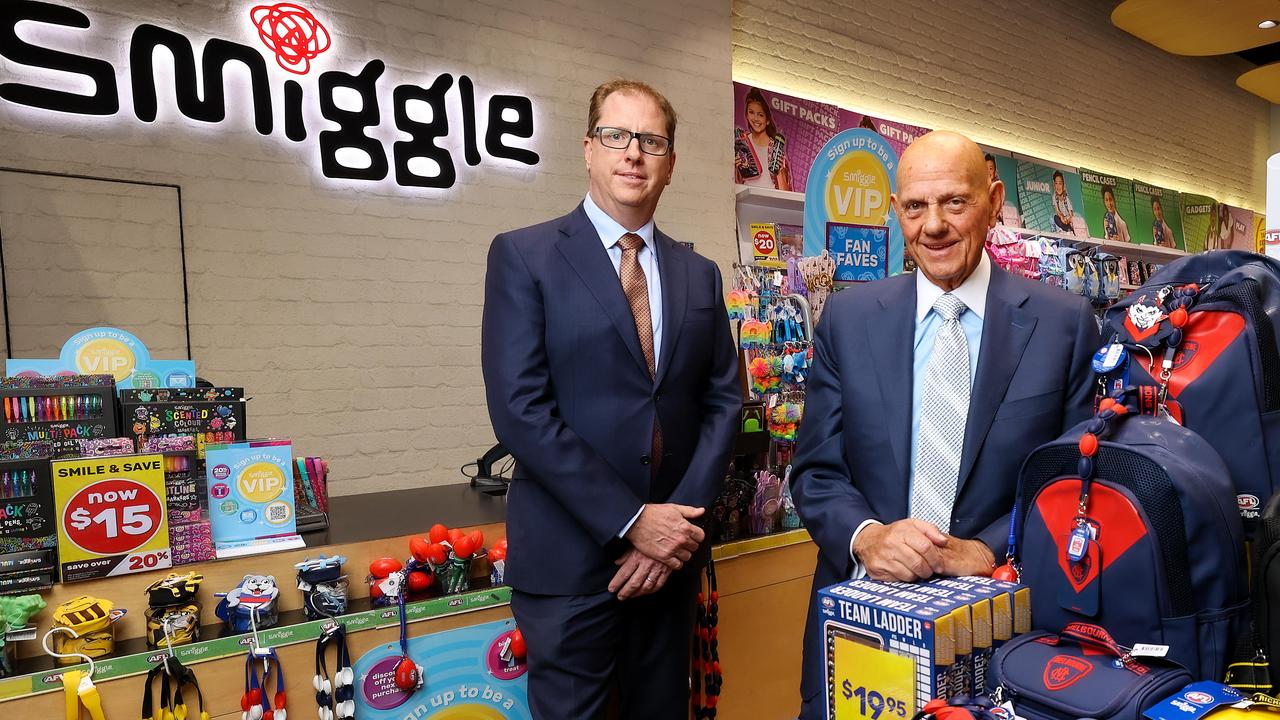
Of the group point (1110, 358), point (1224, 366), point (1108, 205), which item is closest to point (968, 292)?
point (1110, 358)

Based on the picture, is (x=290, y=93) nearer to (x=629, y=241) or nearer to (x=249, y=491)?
(x=249, y=491)

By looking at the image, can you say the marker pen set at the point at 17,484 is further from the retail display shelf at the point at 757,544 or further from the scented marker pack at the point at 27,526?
the retail display shelf at the point at 757,544

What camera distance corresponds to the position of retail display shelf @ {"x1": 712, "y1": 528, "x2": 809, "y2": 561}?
2.76 m

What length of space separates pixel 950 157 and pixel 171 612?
6.45ft

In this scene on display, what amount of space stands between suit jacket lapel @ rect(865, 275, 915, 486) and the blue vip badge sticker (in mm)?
329

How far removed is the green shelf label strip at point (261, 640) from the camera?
5.48ft

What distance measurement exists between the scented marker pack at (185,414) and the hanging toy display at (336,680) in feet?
1.88

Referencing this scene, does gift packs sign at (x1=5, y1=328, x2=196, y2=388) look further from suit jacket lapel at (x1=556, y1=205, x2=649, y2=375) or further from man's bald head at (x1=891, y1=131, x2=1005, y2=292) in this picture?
man's bald head at (x1=891, y1=131, x2=1005, y2=292)

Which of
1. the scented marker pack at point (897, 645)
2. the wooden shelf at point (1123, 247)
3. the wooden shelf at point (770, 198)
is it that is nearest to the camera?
the scented marker pack at point (897, 645)

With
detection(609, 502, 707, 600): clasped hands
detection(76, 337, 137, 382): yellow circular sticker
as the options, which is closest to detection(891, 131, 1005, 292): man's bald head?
detection(609, 502, 707, 600): clasped hands

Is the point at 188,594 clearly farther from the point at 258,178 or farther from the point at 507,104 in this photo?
the point at 507,104

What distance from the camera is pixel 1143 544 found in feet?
3.23

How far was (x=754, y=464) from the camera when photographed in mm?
2959

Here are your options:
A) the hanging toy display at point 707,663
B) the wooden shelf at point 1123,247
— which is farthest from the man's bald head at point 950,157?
the wooden shelf at point 1123,247
